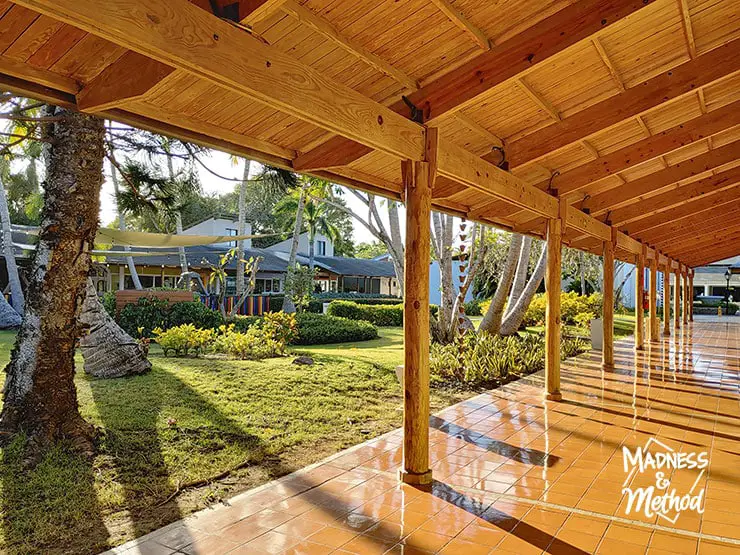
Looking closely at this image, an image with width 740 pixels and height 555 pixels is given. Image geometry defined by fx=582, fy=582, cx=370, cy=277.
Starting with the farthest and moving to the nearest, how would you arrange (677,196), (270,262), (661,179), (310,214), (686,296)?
(270,262)
(686,296)
(310,214)
(677,196)
(661,179)

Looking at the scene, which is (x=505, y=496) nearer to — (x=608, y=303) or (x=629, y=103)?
(x=629, y=103)

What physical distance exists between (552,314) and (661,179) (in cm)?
255

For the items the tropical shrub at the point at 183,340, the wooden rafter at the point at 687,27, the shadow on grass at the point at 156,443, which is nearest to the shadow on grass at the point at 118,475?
the shadow on grass at the point at 156,443

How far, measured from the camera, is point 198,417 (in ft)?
18.6

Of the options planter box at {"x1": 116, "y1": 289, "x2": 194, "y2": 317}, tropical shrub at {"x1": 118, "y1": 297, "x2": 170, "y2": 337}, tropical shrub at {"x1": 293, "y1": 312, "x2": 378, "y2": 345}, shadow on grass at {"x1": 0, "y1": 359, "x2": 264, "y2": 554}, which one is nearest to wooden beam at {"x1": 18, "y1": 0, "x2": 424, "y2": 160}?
shadow on grass at {"x1": 0, "y1": 359, "x2": 264, "y2": 554}

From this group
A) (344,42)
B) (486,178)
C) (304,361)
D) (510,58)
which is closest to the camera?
(344,42)

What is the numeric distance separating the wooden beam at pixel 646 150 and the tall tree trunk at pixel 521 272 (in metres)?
4.74

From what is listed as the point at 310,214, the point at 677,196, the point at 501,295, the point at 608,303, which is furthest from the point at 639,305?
the point at 310,214

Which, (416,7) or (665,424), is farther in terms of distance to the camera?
(665,424)

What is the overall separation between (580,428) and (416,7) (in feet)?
13.9

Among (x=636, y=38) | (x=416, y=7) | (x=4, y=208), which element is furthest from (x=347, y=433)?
(x=4, y=208)

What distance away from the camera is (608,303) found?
30.3 ft

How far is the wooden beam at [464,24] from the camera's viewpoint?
332 centimetres

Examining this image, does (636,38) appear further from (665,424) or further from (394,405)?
(394,405)
